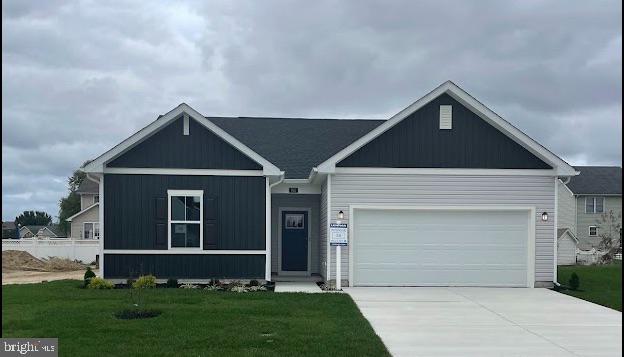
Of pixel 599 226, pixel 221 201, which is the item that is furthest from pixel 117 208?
pixel 599 226

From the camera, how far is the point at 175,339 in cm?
885

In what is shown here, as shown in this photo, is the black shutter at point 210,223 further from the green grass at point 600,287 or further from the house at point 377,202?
the green grass at point 600,287

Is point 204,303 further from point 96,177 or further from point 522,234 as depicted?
point 522,234

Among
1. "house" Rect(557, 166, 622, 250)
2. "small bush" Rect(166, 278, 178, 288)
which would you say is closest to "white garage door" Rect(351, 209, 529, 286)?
"small bush" Rect(166, 278, 178, 288)

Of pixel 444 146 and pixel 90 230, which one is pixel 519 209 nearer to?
pixel 444 146

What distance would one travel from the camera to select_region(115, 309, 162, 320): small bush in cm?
1073

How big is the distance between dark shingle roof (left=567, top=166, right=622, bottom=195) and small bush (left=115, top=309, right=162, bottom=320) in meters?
34.0

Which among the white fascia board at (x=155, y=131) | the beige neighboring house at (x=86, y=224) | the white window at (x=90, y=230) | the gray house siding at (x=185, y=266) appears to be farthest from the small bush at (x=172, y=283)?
the white window at (x=90, y=230)

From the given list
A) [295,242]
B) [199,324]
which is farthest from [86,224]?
[199,324]

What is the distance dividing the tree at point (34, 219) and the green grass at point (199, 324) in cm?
7657

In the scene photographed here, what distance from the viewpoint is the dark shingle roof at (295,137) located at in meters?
18.6

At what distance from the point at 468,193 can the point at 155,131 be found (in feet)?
27.1

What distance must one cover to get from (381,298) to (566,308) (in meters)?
3.82

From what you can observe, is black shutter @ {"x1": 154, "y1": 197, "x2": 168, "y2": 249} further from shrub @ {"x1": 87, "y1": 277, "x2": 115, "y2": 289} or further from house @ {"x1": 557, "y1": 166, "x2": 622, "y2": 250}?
house @ {"x1": 557, "y1": 166, "x2": 622, "y2": 250}
